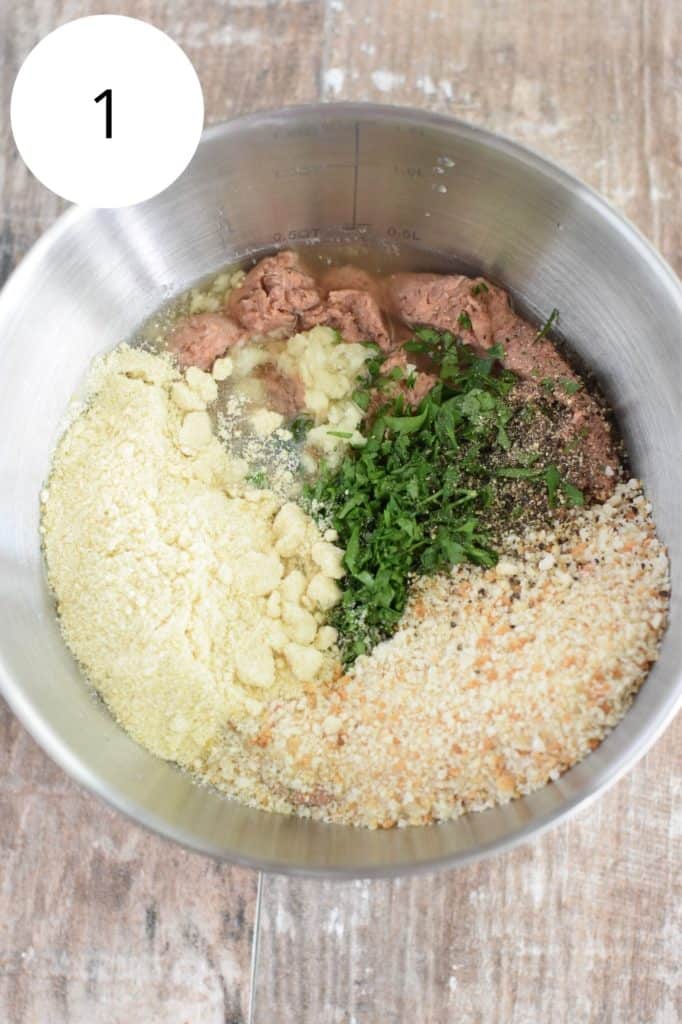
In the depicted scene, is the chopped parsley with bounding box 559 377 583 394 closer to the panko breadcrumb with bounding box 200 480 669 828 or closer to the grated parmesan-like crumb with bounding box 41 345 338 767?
the panko breadcrumb with bounding box 200 480 669 828

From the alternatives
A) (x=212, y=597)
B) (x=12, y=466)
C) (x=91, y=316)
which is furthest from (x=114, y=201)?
(x=212, y=597)

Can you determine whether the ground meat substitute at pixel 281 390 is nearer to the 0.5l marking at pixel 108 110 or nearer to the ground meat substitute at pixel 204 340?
the ground meat substitute at pixel 204 340

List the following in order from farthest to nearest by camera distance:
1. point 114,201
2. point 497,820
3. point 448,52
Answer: point 448,52 → point 114,201 → point 497,820

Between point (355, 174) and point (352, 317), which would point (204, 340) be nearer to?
point (352, 317)

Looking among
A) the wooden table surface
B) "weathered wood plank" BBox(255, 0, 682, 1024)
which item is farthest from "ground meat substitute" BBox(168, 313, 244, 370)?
"weathered wood plank" BBox(255, 0, 682, 1024)

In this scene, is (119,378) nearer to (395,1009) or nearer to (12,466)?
(12,466)

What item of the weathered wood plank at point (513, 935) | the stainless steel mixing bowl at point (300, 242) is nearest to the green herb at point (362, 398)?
the stainless steel mixing bowl at point (300, 242)
